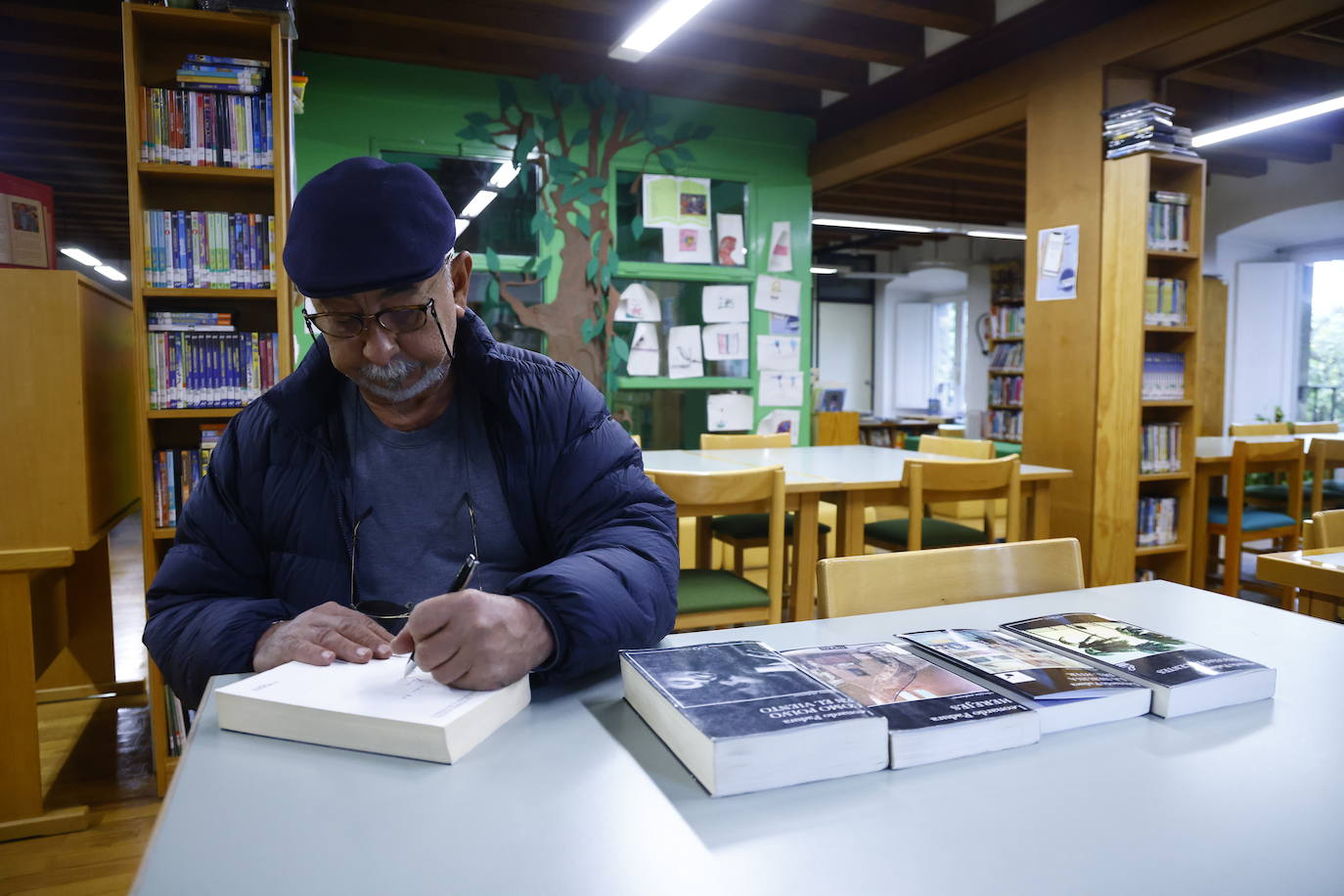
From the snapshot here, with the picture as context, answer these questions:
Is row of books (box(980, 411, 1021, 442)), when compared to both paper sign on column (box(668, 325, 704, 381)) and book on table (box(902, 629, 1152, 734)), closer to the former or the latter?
paper sign on column (box(668, 325, 704, 381))

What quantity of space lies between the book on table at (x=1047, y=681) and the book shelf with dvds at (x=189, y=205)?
6.94ft

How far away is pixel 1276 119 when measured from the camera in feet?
15.4

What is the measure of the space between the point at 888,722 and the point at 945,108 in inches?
Answer: 182

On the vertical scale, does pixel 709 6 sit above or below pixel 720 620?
above

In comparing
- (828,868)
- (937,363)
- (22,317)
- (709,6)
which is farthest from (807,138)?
(937,363)

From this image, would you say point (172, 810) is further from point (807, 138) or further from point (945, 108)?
point (807, 138)

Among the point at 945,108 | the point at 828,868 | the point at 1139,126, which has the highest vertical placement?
the point at 945,108

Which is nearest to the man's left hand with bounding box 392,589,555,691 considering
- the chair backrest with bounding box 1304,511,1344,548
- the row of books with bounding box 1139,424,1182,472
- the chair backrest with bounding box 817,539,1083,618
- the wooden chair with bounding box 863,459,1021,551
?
the chair backrest with bounding box 817,539,1083,618

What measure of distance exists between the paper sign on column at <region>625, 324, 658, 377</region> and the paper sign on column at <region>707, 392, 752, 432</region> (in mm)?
469

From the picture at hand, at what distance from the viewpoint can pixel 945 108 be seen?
15.1ft

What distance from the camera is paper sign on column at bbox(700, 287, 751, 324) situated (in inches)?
203

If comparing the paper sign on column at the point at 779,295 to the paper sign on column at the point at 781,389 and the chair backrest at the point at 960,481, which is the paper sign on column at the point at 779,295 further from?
the chair backrest at the point at 960,481

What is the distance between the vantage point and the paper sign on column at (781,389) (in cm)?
530

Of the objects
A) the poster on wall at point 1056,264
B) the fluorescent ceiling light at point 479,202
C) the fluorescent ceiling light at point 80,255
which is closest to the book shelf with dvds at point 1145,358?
the poster on wall at point 1056,264
